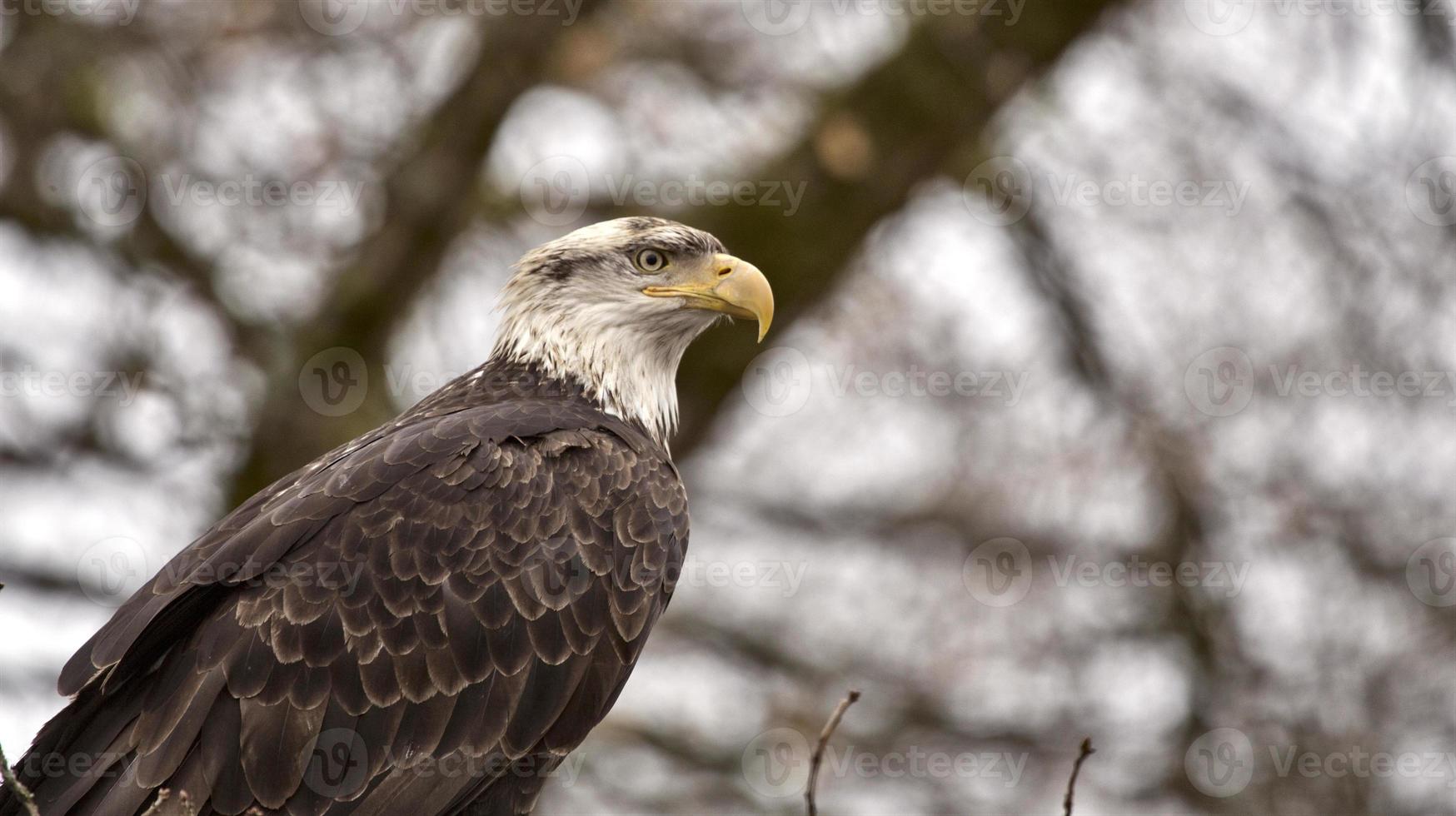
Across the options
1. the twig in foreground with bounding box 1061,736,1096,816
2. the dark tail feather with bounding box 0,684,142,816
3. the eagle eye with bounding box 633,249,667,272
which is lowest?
the dark tail feather with bounding box 0,684,142,816

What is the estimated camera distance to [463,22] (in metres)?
11.8

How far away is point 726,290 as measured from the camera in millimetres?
6801

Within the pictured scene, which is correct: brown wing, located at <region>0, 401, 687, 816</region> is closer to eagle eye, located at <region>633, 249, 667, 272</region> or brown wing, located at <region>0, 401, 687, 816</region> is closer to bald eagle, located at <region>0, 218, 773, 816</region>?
bald eagle, located at <region>0, 218, 773, 816</region>

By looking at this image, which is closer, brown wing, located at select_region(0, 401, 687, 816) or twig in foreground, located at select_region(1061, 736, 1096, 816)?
twig in foreground, located at select_region(1061, 736, 1096, 816)

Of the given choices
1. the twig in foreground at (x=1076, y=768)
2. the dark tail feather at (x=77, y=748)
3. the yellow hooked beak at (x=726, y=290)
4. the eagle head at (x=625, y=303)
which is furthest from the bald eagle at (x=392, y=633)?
the twig in foreground at (x=1076, y=768)

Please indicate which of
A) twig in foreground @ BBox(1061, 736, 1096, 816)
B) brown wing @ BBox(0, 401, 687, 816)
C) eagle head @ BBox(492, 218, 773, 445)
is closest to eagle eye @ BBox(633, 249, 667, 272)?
eagle head @ BBox(492, 218, 773, 445)

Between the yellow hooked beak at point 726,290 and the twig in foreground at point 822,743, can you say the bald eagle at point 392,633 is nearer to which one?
the yellow hooked beak at point 726,290

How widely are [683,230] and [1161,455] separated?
556cm

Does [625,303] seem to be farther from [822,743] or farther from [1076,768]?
[1076,768]

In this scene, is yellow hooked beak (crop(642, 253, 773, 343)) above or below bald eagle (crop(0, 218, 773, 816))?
above

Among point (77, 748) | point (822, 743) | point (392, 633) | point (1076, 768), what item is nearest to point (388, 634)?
point (392, 633)

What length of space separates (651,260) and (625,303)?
215 mm

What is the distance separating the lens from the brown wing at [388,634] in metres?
5.45

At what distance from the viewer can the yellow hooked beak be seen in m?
6.76
